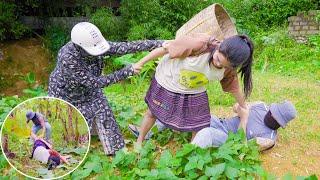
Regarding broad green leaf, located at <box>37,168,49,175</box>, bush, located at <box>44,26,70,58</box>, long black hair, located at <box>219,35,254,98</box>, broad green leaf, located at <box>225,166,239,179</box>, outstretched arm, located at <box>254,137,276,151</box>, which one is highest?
long black hair, located at <box>219,35,254,98</box>

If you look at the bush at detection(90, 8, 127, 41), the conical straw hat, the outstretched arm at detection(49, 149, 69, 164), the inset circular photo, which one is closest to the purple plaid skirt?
the conical straw hat

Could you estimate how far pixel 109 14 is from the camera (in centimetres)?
1084

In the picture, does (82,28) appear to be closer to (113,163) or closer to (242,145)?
(113,163)

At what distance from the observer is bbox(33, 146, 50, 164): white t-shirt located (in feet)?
10.7

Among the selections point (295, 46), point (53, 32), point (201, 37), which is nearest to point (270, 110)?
point (201, 37)

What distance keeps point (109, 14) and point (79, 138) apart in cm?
760

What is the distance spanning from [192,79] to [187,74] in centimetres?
6

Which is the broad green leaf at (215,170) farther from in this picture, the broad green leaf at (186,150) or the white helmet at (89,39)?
the white helmet at (89,39)

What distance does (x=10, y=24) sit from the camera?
37.0 feet

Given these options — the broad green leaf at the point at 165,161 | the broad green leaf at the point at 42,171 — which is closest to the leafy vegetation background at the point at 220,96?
the broad green leaf at the point at 165,161

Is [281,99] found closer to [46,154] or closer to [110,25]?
[46,154]

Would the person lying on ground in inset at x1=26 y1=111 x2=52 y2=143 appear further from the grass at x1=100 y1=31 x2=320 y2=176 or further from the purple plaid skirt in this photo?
the grass at x1=100 y1=31 x2=320 y2=176

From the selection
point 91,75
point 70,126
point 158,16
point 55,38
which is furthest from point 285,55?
point 70,126

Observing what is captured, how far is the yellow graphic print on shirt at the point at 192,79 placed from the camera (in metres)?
3.91
